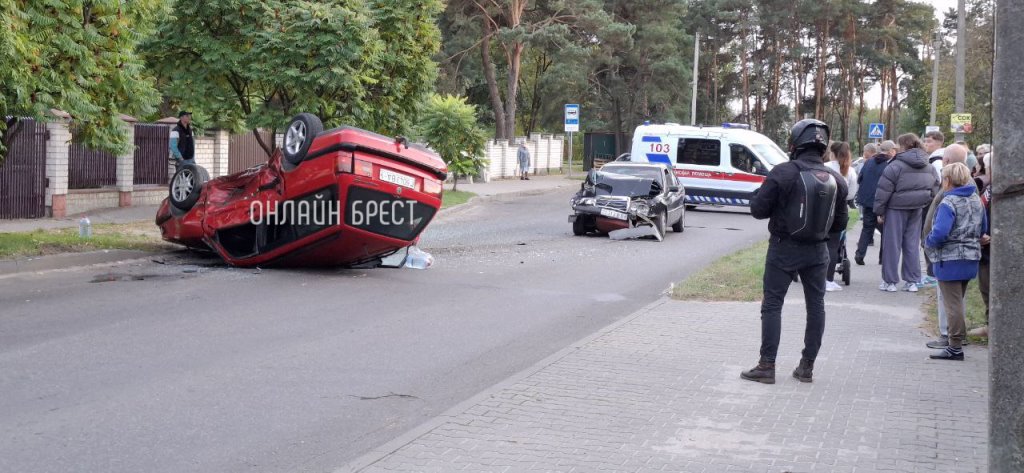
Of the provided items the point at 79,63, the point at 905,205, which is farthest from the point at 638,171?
the point at 79,63

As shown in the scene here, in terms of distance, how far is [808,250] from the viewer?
7664 millimetres

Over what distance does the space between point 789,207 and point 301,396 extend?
12.0ft

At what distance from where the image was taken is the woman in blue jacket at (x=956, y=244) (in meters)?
8.59

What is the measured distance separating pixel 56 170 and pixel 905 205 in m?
14.8

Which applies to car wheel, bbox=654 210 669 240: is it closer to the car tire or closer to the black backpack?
the car tire

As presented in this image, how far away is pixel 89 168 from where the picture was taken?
21.2 metres

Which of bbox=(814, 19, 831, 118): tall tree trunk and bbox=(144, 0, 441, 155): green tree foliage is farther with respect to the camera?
bbox=(814, 19, 831, 118): tall tree trunk

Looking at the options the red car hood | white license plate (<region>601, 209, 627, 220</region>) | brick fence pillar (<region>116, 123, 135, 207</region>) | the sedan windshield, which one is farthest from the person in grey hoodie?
brick fence pillar (<region>116, 123, 135, 207</region>)

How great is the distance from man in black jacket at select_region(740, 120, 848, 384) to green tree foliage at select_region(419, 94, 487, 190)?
23478mm

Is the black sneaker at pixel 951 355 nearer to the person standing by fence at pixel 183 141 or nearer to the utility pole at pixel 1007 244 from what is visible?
the utility pole at pixel 1007 244

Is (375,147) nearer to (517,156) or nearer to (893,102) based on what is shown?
(517,156)

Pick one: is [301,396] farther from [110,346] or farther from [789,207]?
[789,207]

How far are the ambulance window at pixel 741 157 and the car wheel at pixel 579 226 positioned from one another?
8981 mm

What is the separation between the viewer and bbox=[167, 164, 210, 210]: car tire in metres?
14.2
